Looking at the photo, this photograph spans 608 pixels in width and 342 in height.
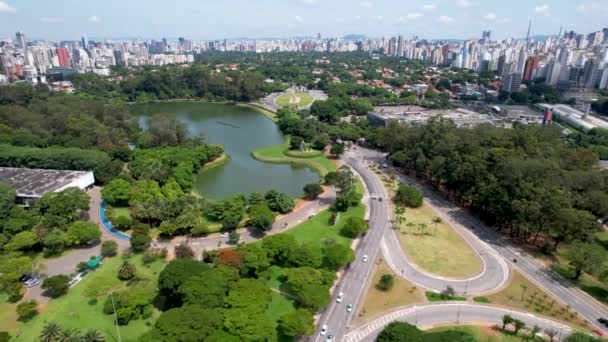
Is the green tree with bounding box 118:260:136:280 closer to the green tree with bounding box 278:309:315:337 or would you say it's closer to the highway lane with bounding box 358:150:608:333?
the green tree with bounding box 278:309:315:337

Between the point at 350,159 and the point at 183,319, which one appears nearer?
the point at 183,319

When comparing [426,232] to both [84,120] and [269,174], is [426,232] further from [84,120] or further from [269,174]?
[84,120]

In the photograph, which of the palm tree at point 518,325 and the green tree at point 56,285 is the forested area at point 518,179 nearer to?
the palm tree at point 518,325

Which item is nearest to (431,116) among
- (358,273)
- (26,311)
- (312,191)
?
(312,191)

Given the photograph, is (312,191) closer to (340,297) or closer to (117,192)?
(340,297)

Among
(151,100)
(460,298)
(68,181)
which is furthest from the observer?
(151,100)

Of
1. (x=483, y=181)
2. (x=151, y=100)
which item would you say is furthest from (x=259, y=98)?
(x=483, y=181)
